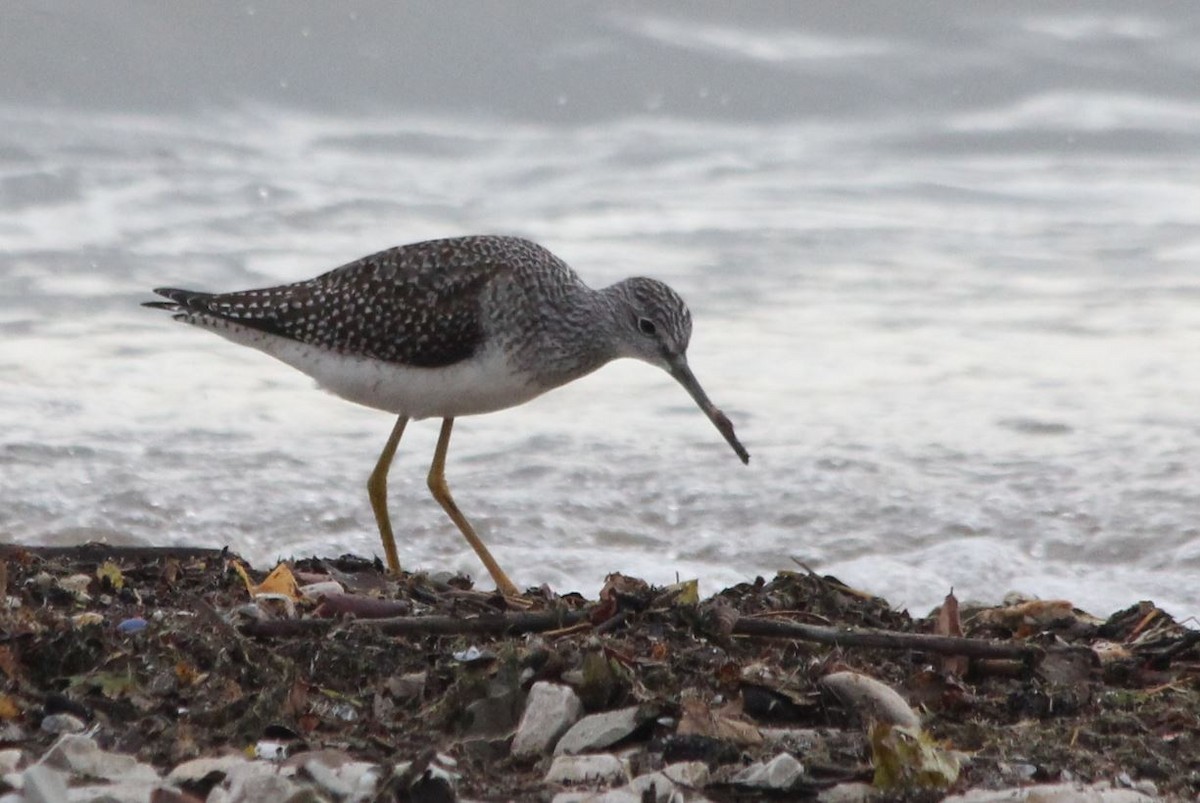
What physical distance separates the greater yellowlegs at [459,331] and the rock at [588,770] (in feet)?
8.76

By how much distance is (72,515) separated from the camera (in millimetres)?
7652

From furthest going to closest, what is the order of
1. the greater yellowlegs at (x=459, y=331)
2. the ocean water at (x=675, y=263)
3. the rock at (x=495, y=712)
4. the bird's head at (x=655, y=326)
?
the ocean water at (x=675, y=263), the bird's head at (x=655, y=326), the greater yellowlegs at (x=459, y=331), the rock at (x=495, y=712)

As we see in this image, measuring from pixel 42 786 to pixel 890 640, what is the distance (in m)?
2.19

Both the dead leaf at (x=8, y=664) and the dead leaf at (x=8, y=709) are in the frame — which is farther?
the dead leaf at (x=8, y=664)

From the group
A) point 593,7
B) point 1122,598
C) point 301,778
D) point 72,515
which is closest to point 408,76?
point 593,7

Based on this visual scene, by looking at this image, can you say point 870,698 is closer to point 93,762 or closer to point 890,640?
point 890,640

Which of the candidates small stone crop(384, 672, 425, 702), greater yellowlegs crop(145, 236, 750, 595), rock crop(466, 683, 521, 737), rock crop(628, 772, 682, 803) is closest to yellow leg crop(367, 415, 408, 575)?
greater yellowlegs crop(145, 236, 750, 595)

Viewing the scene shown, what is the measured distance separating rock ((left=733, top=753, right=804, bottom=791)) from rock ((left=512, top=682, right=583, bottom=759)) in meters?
0.48

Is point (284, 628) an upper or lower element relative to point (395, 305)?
lower

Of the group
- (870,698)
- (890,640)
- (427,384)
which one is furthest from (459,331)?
(870,698)

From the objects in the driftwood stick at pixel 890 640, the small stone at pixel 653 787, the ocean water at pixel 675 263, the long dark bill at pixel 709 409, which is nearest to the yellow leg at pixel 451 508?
the ocean water at pixel 675 263

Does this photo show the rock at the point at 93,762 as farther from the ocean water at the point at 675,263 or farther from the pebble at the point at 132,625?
the ocean water at the point at 675,263

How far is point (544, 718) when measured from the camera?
4.02 meters

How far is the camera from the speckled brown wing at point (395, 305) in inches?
264
